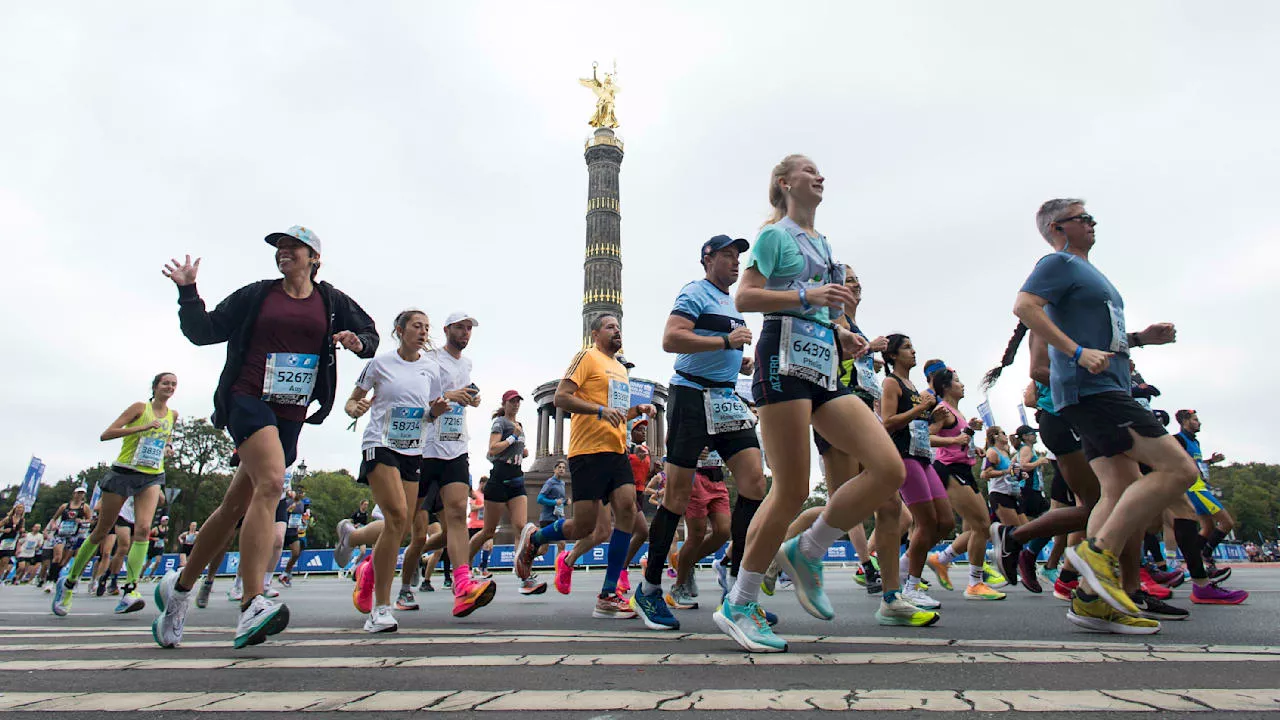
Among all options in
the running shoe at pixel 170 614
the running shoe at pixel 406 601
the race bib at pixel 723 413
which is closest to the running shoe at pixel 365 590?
the running shoe at pixel 406 601

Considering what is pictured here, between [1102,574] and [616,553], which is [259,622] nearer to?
[616,553]

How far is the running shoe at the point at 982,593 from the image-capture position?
6.10 meters

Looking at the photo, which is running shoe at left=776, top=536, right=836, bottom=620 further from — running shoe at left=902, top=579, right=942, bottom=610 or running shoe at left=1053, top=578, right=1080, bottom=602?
running shoe at left=1053, top=578, right=1080, bottom=602

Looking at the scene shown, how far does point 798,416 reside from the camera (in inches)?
126

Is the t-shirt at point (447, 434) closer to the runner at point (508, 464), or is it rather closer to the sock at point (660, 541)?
the sock at point (660, 541)

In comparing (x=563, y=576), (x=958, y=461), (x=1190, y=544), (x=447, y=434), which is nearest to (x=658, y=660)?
(x=447, y=434)

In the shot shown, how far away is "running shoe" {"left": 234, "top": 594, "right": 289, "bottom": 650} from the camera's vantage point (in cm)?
338

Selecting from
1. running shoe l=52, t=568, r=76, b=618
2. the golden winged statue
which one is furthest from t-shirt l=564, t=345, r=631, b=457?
the golden winged statue

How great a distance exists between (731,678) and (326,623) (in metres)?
3.48

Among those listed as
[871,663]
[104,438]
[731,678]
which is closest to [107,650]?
[731,678]

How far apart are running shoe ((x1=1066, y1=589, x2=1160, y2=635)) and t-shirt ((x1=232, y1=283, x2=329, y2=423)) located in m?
3.84

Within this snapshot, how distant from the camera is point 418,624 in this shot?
4.70 meters

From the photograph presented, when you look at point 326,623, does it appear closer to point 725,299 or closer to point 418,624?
point 418,624

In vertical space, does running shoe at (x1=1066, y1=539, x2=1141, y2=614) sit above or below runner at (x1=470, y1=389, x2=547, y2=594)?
below
